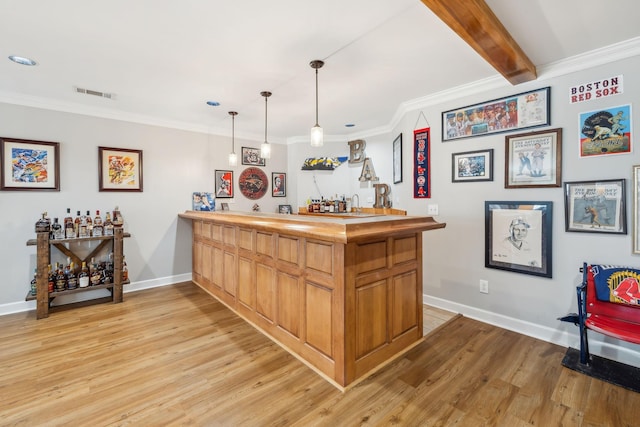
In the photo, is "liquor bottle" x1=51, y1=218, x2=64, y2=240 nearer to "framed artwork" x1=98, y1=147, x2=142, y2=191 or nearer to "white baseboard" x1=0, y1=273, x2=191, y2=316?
"framed artwork" x1=98, y1=147, x2=142, y2=191

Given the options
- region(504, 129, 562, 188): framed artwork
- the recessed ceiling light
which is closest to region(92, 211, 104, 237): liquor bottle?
the recessed ceiling light

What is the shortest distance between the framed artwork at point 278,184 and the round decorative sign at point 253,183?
14cm

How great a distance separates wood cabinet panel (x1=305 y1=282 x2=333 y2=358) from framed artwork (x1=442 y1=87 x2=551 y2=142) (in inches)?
92.2

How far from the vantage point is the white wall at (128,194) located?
3.40 meters

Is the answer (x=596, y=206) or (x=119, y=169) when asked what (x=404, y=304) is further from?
(x=119, y=169)

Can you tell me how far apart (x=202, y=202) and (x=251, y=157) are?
118cm

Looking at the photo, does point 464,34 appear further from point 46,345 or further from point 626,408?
point 46,345

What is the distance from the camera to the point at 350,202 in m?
5.40

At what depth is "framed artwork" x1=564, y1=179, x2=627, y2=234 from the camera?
7.59 feet

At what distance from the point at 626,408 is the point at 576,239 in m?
1.25

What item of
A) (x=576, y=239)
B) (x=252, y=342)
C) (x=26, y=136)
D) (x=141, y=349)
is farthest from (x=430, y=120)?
(x=26, y=136)

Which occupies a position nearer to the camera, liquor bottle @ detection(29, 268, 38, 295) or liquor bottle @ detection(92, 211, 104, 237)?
liquor bottle @ detection(29, 268, 38, 295)

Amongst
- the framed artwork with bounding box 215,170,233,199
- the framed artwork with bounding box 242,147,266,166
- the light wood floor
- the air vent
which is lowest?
the light wood floor

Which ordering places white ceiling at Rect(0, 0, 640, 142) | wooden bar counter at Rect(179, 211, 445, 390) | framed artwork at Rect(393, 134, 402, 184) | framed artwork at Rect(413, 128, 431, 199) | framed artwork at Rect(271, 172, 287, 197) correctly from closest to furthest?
white ceiling at Rect(0, 0, 640, 142)
wooden bar counter at Rect(179, 211, 445, 390)
framed artwork at Rect(413, 128, 431, 199)
framed artwork at Rect(393, 134, 402, 184)
framed artwork at Rect(271, 172, 287, 197)
